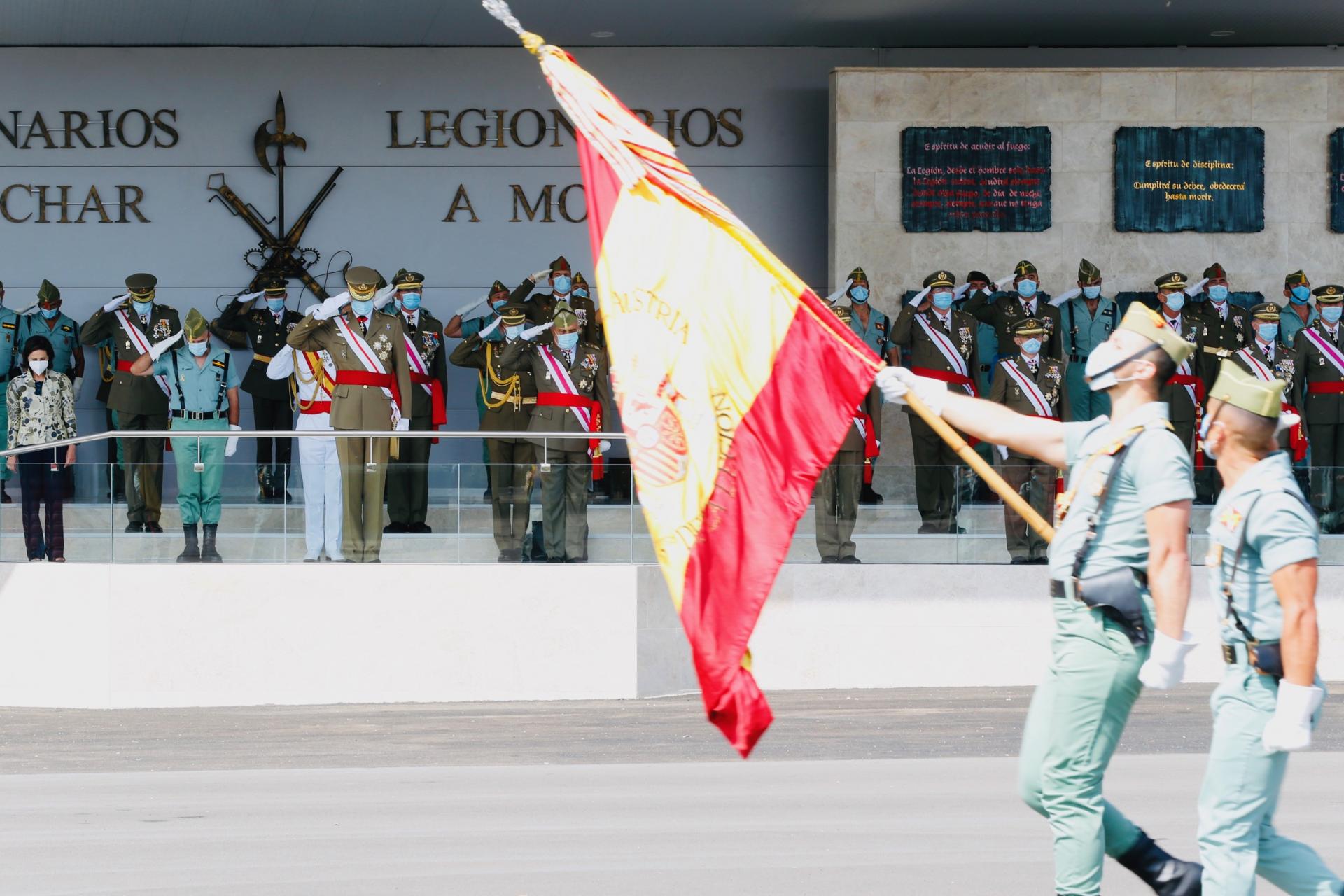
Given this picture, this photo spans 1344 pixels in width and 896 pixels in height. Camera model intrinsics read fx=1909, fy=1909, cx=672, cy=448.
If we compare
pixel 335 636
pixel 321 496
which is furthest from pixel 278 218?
pixel 335 636

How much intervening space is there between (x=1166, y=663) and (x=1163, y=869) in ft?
2.01

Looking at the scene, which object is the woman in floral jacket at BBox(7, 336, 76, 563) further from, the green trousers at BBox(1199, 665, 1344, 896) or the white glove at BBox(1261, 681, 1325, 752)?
the white glove at BBox(1261, 681, 1325, 752)

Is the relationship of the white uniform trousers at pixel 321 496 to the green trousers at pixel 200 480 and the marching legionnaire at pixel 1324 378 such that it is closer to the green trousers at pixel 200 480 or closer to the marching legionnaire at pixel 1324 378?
the green trousers at pixel 200 480

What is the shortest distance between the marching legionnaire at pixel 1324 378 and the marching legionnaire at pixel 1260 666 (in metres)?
9.42

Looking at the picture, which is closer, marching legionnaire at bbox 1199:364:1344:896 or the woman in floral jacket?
marching legionnaire at bbox 1199:364:1344:896

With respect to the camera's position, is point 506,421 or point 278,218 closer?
point 506,421

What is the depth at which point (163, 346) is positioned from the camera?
13.3 meters

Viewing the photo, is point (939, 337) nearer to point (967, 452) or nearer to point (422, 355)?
point (422, 355)

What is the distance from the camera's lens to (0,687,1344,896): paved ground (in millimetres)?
6035

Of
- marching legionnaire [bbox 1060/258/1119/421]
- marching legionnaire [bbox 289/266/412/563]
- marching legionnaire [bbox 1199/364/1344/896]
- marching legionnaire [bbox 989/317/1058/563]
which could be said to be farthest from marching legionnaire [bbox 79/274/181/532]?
marching legionnaire [bbox 1199/364/1344/896]

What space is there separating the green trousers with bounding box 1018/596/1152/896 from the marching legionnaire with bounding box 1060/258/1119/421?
34.6ft

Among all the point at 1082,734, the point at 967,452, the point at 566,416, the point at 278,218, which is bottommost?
the point at 1082,734

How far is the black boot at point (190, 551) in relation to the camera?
11.4 meters

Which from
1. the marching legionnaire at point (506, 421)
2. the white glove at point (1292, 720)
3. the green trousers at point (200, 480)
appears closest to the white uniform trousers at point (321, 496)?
the green trousers at point (200, 480)
